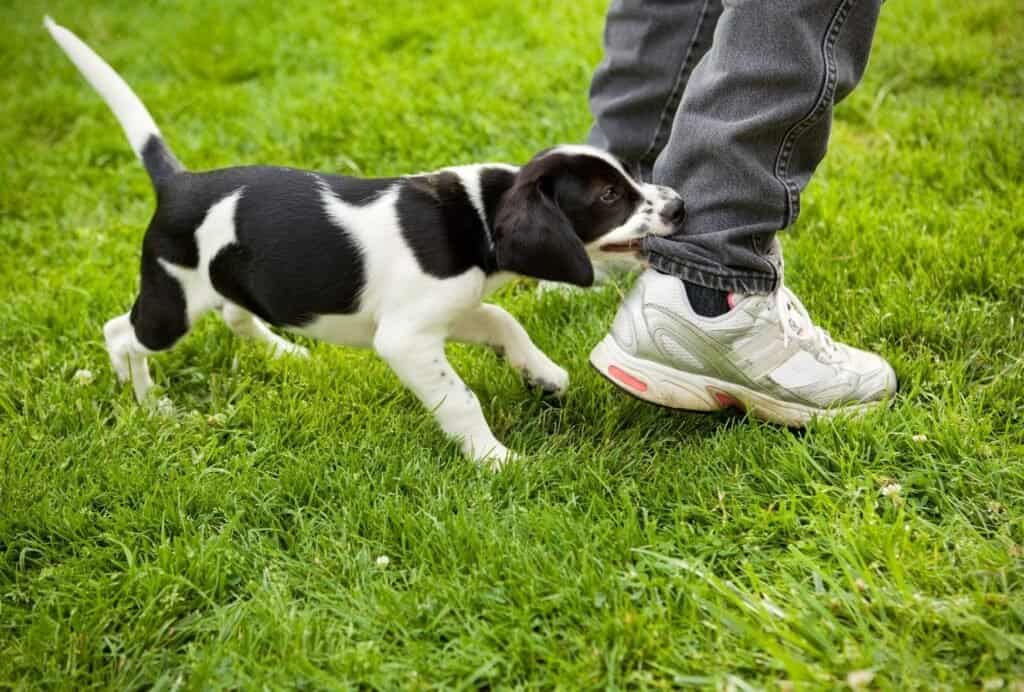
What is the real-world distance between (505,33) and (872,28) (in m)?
3.10

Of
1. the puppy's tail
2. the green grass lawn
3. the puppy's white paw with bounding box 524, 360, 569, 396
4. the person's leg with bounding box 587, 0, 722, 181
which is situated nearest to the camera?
the green grass lawn

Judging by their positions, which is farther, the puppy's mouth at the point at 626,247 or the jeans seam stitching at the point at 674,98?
the jeans seam stitching at the point at 674,98

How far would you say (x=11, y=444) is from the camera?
104 inches

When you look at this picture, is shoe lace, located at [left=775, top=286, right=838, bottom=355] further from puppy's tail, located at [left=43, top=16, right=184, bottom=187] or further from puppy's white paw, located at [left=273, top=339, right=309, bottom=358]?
puppy's tail, located at [left=43, top=16, right=184, bottom=187]

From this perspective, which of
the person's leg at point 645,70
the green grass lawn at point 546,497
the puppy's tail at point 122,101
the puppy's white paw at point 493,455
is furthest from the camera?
the person's leg at point 645,70

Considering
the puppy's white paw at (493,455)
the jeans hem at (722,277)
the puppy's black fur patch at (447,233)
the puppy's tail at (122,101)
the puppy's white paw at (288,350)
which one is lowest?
the puppy's white paw at (288,350)

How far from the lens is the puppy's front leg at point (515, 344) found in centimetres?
280

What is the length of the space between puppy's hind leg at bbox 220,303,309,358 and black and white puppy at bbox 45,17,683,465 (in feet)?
0.93

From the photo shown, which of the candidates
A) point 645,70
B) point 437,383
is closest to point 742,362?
point 437,383

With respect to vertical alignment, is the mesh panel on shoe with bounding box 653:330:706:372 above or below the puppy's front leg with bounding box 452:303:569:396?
above

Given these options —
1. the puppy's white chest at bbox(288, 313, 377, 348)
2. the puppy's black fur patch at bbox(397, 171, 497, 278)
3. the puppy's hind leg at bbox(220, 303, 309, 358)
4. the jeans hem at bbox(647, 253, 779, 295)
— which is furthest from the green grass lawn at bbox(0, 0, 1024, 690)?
the puppy's black fur patch at bbox(397, 171, 497, 278)

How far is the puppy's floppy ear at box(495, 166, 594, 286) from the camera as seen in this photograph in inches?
93.7

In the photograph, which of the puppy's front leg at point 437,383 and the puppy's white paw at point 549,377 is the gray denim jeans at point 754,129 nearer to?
the puppy's white paw at point 549,377

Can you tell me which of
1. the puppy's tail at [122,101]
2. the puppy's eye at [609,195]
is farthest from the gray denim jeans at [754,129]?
the puppy's tail at [122,101]
